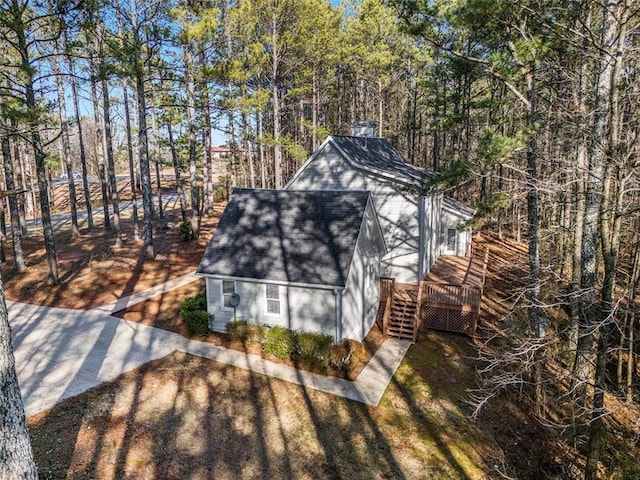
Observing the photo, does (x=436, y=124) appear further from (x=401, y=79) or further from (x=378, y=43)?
(x=401, y=79)

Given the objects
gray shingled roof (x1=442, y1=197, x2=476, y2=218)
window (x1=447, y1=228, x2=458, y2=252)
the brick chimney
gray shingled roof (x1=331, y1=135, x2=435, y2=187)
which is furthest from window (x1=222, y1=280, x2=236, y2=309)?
window (x1=447, y1=228, x2=458, y2=252)

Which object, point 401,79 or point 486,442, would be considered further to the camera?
point 401,79

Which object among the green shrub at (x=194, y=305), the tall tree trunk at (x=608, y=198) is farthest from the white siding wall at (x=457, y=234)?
the tall tree trunk at (x=608, y=198)

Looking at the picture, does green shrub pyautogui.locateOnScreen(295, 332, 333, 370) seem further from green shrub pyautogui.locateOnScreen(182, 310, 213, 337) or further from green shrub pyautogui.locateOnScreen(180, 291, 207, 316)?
green shrub pyautogui.locateOnScreen(180, 291, 207, 316)

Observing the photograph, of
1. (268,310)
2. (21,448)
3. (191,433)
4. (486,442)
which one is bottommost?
(486,442)

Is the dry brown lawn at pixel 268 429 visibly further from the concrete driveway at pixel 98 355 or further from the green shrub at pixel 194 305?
the green shrub at pixel 194 305

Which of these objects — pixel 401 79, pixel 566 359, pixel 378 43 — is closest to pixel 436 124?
pixel 378 43
